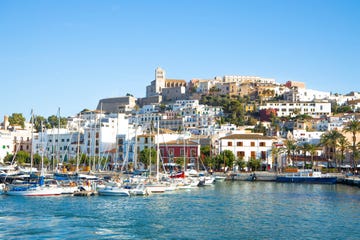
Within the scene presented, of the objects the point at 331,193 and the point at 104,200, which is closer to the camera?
the point at 104,200

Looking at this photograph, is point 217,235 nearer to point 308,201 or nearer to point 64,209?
point 64,209

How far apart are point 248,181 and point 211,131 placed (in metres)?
34.1

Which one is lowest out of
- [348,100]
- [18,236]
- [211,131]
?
[18,236]

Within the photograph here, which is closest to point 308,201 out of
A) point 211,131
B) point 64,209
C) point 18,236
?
point 64,209

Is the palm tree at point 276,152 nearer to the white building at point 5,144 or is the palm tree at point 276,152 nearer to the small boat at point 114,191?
the small boat at point 114,191

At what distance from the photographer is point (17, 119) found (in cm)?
13988

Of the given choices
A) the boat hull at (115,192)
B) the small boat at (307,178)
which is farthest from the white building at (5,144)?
the small boat at (307,178)

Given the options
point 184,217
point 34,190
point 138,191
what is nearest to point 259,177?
point 138,191

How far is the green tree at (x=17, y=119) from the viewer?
13800 cm

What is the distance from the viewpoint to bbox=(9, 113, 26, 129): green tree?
13800 centimetres

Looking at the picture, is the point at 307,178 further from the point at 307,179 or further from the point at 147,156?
the point at 147,156

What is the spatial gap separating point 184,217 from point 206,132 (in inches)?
3083

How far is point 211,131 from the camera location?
114562mm

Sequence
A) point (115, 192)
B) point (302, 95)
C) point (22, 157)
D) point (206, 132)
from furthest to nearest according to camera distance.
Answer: point (302, 95) → point (206, 132) → point (22, 157) → point (115, 192)
